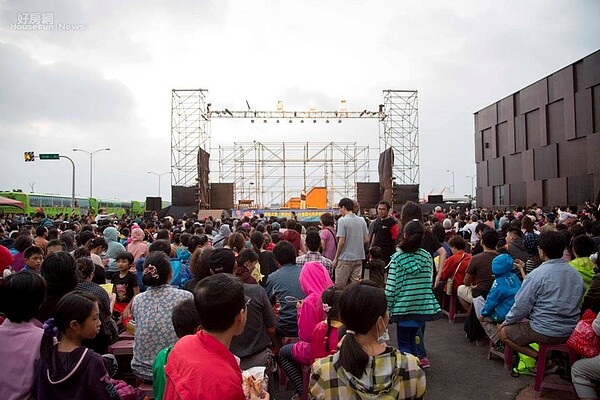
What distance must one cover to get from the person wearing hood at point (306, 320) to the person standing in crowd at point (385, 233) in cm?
292

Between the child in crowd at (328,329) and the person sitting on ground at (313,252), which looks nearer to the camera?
the child in crowd at (328,329)

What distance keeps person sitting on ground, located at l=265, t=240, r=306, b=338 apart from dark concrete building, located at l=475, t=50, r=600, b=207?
64.2 feet

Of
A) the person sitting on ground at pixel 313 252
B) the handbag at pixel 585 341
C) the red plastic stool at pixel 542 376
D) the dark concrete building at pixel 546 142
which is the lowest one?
the red plastic stool at pixel 542 376

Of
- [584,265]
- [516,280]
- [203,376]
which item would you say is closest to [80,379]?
[203,376]

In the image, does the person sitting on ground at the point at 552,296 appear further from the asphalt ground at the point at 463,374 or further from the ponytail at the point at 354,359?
Answer: the ponytail at the point at 354,359

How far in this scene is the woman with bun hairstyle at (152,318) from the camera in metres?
3.22

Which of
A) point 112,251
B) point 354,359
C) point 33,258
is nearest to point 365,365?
point 354,359

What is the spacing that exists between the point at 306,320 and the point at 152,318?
1.14 meters

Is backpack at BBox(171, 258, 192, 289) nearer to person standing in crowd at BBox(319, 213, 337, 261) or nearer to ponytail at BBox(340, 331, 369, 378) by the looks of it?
person standing in crowd at BBox(319, 213, 337, 261)

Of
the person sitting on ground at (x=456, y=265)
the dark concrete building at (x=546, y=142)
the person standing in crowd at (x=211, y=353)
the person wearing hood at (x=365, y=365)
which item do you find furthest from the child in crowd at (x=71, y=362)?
the dark concrete building at (x=546, y=142)

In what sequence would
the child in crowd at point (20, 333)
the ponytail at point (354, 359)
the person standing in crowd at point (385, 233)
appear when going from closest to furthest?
the ponytail at point (354, 359), the child in crowd at point (20, 333), the person standing in crowd at point (385, 233)

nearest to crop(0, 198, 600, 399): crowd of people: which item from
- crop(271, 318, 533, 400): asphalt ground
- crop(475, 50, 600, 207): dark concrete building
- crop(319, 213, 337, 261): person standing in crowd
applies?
crop(271, 318, 533, 400): asphalt ground

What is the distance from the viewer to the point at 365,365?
2004 mm

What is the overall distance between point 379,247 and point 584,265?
9.04 ft
